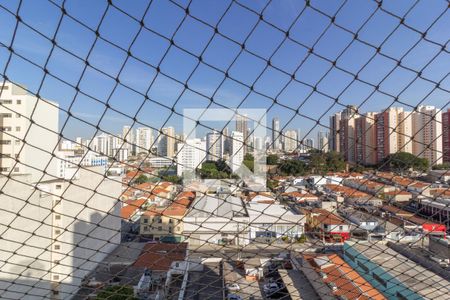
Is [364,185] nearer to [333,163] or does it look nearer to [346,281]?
[333,163]

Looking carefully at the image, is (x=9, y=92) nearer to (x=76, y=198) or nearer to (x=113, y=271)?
(x=76, y=198)

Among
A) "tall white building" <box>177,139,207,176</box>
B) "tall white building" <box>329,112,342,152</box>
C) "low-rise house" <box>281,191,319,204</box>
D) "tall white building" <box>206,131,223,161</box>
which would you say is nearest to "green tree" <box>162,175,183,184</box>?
"tall white building" <box>177,139,207,176</box>

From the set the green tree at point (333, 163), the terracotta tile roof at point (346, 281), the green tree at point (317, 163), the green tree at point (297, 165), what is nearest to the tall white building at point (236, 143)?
the green tree at point (297, 165)

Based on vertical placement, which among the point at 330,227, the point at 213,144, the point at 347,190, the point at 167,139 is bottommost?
the point at 330,227

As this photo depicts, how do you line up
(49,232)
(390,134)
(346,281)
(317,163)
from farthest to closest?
(49,232), (346,281), (317,163), (390,134)

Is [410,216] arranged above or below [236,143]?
below

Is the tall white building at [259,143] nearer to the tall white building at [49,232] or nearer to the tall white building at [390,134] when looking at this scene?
the tall white building at [390,134]

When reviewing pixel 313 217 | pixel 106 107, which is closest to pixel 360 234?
pixel 313 217

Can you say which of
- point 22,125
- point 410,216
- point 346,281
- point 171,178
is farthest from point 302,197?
point 22,125

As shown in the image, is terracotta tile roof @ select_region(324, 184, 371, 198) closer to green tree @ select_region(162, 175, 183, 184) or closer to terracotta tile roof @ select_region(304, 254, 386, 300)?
terracotta tile roof @ select_region(304, 254, 386, 300)

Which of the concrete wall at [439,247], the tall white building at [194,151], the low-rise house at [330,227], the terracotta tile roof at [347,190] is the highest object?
the tall white building at [194,151]
